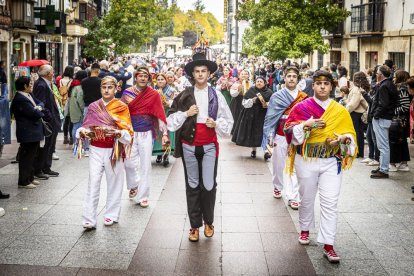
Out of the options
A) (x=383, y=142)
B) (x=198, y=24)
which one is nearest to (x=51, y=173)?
(x=383, y=142)

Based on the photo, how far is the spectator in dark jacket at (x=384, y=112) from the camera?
10.5 metres

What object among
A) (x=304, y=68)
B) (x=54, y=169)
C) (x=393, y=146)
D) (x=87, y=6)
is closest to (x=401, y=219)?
(x=393, y=146)

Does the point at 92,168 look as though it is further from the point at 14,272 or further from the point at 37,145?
the point at 37,145

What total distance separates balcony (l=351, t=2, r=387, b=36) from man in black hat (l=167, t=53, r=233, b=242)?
2025 centimetres

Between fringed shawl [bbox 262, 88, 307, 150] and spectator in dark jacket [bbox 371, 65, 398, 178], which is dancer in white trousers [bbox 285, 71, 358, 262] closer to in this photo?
fringed shawl [bbox 262, 88, 307, 150]

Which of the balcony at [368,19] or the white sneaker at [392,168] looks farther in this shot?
the balcony at [368,19]

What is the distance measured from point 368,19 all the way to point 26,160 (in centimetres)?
2062

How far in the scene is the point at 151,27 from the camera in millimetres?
39906

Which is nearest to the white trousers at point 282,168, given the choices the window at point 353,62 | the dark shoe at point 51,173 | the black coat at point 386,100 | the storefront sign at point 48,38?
the black coat at point 386,100

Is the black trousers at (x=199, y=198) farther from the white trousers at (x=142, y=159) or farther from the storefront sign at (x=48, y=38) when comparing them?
the storefront sign at (x=48, y=38)

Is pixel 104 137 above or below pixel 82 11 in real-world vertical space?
below

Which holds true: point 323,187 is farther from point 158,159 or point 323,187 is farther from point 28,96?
point 158,159

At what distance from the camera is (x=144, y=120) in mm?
8258

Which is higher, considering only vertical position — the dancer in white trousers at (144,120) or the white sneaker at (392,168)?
the dancer in white trousers at (144,120)
